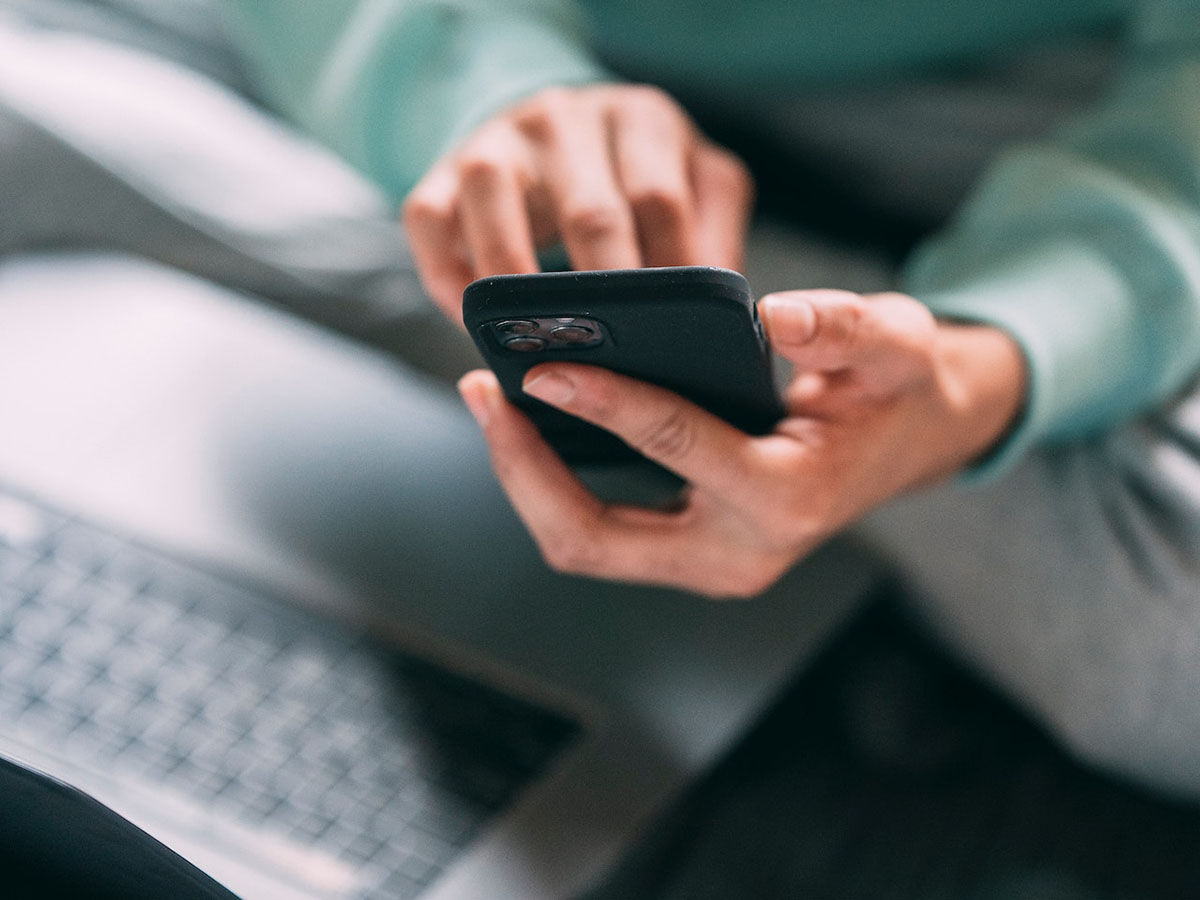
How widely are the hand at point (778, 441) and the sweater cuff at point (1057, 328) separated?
0.01m

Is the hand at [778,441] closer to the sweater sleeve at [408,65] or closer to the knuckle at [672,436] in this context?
the knuckle at [672,436]

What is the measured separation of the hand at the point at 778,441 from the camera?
370 mm

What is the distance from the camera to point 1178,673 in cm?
47

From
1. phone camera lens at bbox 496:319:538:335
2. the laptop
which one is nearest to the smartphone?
phone camera lens at bbox 496:319:538:335

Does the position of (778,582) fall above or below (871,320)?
below

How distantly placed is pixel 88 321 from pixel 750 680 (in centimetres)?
42

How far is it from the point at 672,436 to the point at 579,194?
13cm

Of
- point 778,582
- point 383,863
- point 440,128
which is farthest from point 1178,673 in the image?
point 440,128

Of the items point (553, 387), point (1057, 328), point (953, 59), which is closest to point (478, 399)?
point (553, 387)

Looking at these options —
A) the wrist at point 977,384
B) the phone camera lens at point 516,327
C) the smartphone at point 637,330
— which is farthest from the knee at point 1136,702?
the phone camera lens at point 516,327

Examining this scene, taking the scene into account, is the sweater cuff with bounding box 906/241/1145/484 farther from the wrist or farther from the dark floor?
the dark floor

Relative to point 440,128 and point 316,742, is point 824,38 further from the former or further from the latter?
point 316,742

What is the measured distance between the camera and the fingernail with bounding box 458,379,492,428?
40cm

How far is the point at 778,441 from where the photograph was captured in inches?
16.0
